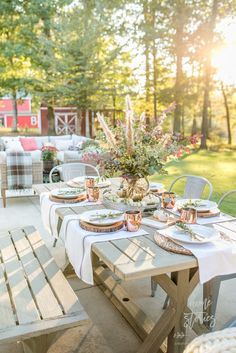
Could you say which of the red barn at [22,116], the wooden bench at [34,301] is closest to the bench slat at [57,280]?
the wooden bench at [34,301]

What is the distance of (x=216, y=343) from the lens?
1109mm

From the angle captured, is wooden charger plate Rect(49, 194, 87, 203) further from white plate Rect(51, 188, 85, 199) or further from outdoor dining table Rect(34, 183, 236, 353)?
outdoor dining table Rect(34, 183, 236, 353)

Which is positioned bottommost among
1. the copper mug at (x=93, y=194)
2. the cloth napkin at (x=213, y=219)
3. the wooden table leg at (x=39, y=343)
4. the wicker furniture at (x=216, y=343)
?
the wooden table leg at (x=39, y=343)

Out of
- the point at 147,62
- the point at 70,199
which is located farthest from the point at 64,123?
the point at 70,199

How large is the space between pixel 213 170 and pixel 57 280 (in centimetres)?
694

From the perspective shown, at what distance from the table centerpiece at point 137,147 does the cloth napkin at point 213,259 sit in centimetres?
65

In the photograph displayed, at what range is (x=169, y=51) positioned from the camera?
1307 centimetres

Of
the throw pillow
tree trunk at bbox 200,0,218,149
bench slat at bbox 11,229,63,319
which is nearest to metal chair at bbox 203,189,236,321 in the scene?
bench slat at bbox 11,229,63,319

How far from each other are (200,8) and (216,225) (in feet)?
39.5

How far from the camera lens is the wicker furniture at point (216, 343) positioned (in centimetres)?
106

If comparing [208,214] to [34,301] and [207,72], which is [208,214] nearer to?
[34,301]

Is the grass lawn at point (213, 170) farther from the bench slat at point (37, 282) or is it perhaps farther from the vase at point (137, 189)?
the bench slat at point (37, 282)

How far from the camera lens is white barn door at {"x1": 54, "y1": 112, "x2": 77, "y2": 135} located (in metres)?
14.7

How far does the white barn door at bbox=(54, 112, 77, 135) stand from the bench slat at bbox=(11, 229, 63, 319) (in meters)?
12.3
